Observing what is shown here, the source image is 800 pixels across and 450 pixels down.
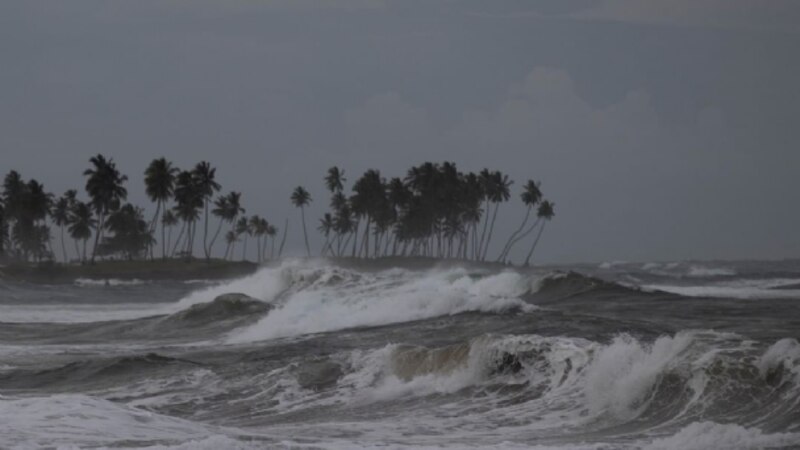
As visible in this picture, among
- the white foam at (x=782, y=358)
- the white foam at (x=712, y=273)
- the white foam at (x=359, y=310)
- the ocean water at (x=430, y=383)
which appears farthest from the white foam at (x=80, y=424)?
the white foam at (x=712, y=273)

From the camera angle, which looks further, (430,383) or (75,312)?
(75,312)

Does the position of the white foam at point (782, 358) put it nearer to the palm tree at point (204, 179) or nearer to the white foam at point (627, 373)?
the white foam at point (627, 373)

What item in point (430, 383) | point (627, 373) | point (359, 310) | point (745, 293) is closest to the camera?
point (627, 373)

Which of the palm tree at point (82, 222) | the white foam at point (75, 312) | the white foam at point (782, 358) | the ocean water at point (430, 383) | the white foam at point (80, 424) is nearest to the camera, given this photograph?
the white foam at point (80, 424)

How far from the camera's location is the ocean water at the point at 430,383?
46.0ft

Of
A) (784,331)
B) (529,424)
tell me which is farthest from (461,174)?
(529,424)

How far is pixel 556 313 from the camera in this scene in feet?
98.7

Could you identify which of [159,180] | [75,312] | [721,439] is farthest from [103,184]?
[721,439]

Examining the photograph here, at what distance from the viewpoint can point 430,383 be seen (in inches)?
748

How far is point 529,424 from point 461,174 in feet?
412

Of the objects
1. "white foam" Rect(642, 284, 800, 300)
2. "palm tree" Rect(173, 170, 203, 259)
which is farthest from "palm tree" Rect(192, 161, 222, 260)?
"white foam" Rect(642, 284, 800, 300)

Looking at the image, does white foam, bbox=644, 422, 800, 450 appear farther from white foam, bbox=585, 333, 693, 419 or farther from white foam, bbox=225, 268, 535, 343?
white foam, bbox=225, 268, 535, 343

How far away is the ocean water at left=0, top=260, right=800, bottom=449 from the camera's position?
14.0m

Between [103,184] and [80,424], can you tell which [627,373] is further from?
[103,184]
